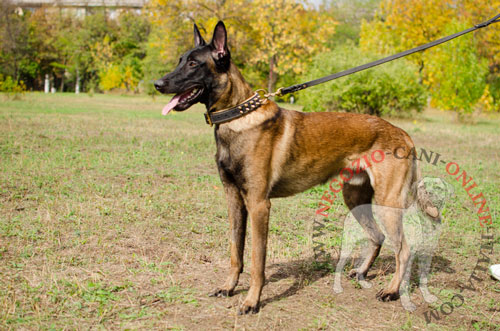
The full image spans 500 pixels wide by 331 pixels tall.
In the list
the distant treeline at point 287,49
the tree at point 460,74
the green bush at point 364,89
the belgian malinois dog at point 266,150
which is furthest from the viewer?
the tree at point 460,74

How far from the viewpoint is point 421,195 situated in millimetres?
4082

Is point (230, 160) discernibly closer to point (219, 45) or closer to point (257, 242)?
point (257, 242)

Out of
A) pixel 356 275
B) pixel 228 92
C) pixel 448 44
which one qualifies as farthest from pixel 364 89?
pixel 228 92

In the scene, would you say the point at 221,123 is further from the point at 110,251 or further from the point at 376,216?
the point at 110,251

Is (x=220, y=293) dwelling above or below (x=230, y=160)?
below

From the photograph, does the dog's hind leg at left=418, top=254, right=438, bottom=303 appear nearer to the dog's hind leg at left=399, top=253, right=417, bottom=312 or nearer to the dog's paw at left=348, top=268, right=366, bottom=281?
the dog's hind leg at left=399, top=253, right=417, bottom=312

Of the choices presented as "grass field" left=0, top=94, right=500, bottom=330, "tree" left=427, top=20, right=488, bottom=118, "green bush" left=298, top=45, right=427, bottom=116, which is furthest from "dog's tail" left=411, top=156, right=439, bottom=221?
"tree" left=427, top=20, right=488, bottom=118

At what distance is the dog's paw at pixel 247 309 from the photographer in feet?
12.0

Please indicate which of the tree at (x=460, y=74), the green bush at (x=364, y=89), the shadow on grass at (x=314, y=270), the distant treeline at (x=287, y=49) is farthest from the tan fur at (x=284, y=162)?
the tree at (x=460, y=74)

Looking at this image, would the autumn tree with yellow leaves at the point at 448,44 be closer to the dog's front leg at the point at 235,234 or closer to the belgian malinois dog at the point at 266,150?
the belgian malinois dog at the point at 266,150

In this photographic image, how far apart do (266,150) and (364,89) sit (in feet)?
52.5

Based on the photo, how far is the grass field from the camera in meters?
3.58

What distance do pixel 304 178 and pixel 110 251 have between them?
7.37 ft

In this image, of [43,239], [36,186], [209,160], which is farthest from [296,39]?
[43,239]
